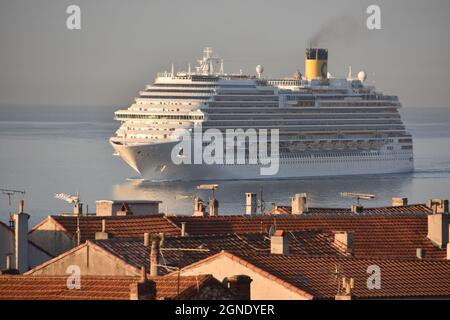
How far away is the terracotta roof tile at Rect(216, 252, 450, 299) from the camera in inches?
668

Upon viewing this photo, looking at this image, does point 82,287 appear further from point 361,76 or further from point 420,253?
point 361,76

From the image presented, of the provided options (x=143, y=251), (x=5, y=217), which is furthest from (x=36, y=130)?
(x=143, y=251)

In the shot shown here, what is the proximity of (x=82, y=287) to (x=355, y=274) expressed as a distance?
2.95 meters

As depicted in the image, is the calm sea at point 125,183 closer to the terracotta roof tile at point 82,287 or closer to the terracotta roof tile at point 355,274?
the terracotta roof tile at point 355,274

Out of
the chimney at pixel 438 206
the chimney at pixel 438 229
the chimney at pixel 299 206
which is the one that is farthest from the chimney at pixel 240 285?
the chimney at pixel 299 206

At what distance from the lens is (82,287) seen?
53.3 feet

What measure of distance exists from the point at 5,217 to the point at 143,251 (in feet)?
117

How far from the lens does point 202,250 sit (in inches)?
741

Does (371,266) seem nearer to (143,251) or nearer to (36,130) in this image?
(143,251)

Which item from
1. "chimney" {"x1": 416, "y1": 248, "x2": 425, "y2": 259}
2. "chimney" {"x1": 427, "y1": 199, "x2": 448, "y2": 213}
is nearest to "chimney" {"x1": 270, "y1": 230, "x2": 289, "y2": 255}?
Result: "chimney" {"x1": 416, "y1": 248, "x2": 425, "y2": 259}

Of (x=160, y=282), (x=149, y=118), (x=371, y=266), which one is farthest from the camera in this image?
(x=149, y=118)

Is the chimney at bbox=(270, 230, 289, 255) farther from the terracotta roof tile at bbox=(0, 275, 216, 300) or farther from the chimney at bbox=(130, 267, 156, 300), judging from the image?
the chimney at bbox=(130, 267, 156, 300)

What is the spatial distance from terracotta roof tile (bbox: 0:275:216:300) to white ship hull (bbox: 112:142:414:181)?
68.3 metres
